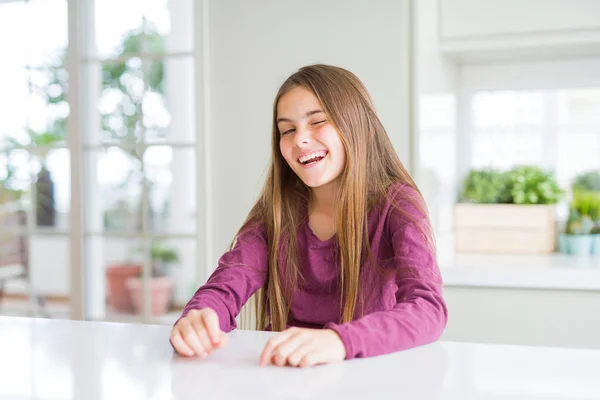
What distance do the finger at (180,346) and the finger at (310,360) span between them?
16 cm

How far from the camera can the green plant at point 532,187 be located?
8.66 feet

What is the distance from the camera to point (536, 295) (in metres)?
2.18

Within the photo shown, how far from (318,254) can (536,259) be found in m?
1.33

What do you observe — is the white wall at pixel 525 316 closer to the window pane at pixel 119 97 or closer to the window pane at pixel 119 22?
the window pane at pixel 119 97

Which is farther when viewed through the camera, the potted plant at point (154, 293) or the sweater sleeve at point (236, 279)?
the potted plant at point (154, 293)

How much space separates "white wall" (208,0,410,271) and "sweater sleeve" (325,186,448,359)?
1087mm

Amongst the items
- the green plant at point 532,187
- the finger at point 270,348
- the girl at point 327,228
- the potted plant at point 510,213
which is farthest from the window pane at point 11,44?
the finger at point 270,348

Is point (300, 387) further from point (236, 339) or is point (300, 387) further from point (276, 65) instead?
point (276, 65)

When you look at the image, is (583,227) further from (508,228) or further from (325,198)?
(325,198)

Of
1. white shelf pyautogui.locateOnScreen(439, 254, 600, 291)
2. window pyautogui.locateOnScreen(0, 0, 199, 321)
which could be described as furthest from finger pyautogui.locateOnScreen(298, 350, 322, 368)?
window pyautogui.locateOnScreen(0, 0, 199, 321)

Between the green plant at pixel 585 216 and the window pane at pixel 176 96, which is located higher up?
the window pane at pixel 176 96

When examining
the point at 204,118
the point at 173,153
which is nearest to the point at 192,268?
the point at 173,153

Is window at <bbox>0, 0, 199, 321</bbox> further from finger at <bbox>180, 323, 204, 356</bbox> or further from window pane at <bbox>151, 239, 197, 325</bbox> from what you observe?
finger at <bbox>180, 323, 204, 356</bbox>

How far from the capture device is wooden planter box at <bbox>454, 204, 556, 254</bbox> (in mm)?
2594
